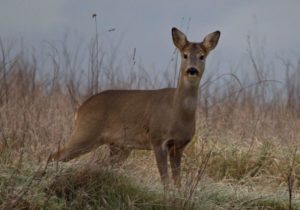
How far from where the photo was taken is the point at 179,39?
876 cm

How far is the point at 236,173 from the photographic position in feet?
30.6

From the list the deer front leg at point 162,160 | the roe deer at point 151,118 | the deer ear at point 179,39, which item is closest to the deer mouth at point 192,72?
the roe deer at point 151,118

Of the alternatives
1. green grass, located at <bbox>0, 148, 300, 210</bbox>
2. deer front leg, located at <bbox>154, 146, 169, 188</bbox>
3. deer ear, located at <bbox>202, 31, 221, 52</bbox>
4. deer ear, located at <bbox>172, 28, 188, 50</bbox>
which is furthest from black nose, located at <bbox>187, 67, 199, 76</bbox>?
green grass, located at <bbox>0, 148, 300, 210</bbox>

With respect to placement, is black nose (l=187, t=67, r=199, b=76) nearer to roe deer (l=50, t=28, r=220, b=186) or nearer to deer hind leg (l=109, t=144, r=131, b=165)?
roe deer (l=50, t=28, r=220, b=186)

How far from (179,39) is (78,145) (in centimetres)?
159

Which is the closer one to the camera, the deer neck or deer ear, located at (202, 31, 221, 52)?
the deer neck

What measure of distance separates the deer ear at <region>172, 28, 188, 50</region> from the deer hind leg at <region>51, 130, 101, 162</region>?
1356 mm

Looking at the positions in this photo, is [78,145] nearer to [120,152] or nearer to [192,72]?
[120,152]

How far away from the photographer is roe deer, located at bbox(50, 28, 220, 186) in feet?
27.2

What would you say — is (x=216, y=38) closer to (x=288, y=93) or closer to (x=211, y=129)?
(x=211, y=129)

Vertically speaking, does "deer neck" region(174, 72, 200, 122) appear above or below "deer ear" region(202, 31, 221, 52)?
below

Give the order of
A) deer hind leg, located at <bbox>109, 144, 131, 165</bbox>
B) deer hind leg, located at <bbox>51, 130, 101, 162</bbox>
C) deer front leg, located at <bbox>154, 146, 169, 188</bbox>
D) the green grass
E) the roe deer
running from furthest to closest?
deer hind leg, located at <bbox>51, 130, 101, 162</bbox>
the roe deer
deer front leg, located at <bbox>154, 146, 169, 188</bbox>
deer hind leg, located at <bbox>109, 144, 131, 165</bbox>
the green grass

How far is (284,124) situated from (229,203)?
5018 millimetres

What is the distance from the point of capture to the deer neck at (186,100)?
8.40 metres
